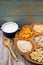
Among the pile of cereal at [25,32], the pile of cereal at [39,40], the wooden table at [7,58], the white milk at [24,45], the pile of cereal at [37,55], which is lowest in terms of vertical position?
the wooden table at [7,58]

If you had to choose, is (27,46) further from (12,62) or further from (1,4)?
(1,4)

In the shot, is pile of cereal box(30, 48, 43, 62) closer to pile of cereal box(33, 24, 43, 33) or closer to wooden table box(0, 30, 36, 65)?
wooden table box(0, 30, 36, 65)

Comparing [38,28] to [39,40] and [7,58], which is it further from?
[7,58]

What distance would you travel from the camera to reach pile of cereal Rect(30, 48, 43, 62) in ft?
3.28

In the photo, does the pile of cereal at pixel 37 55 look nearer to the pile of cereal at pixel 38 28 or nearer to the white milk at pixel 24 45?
the white milk at pixel 24 45

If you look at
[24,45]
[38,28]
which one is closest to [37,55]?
[24,45]

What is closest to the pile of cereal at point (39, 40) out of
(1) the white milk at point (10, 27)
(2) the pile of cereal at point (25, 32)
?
(2) the pile of cereal at point (25, 32)

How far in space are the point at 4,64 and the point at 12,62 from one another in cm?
5

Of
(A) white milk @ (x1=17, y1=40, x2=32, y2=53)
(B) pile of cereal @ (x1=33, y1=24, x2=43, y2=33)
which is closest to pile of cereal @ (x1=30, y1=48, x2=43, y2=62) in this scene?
(A) white milk @ (x1=17, y1=40, x2=32, y2=53)

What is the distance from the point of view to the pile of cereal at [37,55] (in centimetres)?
100

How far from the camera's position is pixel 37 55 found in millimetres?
1015

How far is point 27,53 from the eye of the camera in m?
1.03

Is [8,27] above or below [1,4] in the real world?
below

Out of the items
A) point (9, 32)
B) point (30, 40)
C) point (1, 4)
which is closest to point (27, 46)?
point (30, 40)
